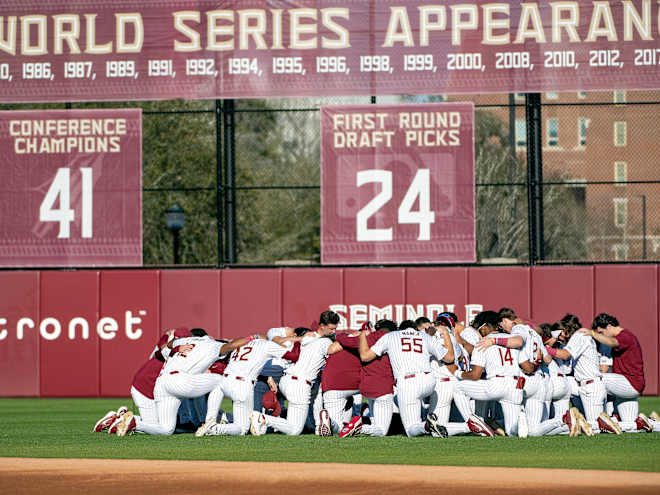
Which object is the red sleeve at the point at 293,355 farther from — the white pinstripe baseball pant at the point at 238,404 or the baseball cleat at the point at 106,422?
the baseball cleat at the point at 106,422

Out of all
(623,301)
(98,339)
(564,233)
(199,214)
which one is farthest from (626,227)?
(98,339)

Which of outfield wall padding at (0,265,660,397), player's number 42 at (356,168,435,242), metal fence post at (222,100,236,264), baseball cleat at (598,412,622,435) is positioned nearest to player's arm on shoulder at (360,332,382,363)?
baseball cleat at (598,412,622,435)

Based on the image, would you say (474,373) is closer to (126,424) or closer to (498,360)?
(498,360)

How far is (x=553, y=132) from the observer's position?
48094mm

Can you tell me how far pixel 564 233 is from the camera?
42.1 m

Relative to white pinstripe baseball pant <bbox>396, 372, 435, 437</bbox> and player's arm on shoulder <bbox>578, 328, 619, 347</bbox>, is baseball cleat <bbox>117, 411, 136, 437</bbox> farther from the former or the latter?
player's arm on shoulder <bbox>578, 328, 619, 347</bbox>

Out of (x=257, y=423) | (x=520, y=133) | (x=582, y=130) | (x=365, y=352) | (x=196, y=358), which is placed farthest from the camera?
(x=520, y=133)

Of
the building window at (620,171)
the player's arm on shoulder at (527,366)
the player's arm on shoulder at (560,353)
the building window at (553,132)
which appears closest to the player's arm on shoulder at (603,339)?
the player's arm on shoulder at (560,353)

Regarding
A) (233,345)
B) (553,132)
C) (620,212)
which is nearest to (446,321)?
(233,345)

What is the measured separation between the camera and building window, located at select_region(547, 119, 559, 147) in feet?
154

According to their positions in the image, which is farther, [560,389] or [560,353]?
[560,353]

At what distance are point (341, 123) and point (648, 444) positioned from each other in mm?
10403

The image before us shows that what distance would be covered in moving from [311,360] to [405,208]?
24.7ft

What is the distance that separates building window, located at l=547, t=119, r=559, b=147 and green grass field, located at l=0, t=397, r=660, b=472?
3469 cm
